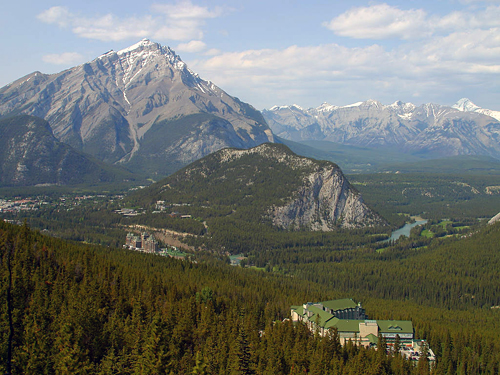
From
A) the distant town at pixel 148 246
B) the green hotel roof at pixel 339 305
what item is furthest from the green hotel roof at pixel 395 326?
the distant town at pixel 148 246

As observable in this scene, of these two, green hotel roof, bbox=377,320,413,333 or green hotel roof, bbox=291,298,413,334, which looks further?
green hotel roof, bbox=377,320,413,333

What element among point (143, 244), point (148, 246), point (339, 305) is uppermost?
point (143, 244)

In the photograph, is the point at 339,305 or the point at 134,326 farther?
the point at 339,305

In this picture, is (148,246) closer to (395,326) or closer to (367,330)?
(367,330)

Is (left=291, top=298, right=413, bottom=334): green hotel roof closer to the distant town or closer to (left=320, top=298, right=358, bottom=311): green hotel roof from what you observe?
(left=320, top=298, right=358, bottom=311): green hotel roof

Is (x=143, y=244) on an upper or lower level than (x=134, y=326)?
lower

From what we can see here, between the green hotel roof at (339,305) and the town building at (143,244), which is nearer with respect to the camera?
the green hotel roof at (339,305)

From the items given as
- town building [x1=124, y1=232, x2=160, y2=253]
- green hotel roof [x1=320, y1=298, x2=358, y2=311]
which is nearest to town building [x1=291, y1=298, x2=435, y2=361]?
green hotel roof [x1=320, y1=298, x2=358, y2=311]

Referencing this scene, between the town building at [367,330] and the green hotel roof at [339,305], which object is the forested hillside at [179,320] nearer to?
the town building at [367,330]

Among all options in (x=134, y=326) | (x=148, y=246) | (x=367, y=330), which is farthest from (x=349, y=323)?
(x=148, y=246)

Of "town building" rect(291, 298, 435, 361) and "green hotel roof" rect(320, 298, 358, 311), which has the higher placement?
"green hotel roof" rect(320, 298, 358, 311)

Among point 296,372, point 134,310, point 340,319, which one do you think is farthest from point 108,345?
point 340,319

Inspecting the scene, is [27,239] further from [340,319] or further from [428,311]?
[428,311]
